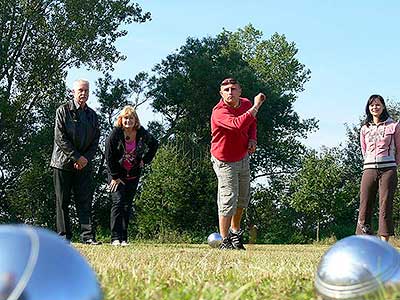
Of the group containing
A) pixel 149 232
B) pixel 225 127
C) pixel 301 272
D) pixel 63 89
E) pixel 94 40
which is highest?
pixel 94 40

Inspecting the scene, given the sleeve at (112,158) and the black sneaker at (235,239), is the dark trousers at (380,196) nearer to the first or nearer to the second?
the black sneaker at (235,239)

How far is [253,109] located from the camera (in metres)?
8.11

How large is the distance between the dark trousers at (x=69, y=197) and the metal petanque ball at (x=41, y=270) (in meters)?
6.89

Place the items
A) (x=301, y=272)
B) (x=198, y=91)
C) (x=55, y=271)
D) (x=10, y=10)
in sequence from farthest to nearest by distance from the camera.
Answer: (x=198, y=91) → (x=10, y=10) → (x=301, y=272) → (x=55, y=271)

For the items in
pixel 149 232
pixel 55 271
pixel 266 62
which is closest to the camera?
pixel 55 271

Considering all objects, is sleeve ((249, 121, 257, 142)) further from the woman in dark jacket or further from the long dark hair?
the woman in dark jacket

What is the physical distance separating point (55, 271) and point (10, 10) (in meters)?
30.4

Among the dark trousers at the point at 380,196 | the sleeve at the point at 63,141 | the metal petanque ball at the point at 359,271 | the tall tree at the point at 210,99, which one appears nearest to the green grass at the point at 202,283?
the metal petanque ball at the point at 359,271

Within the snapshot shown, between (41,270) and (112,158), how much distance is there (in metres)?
7.59

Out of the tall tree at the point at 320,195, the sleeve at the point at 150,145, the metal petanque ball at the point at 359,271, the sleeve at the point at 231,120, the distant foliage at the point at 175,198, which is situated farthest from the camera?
the tall tree at the point at 320,195

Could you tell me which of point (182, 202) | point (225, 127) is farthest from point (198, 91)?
point (225, 127)

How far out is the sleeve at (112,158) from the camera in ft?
31.4

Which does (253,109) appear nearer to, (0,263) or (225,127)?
(225,127)

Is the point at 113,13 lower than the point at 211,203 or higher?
higher
